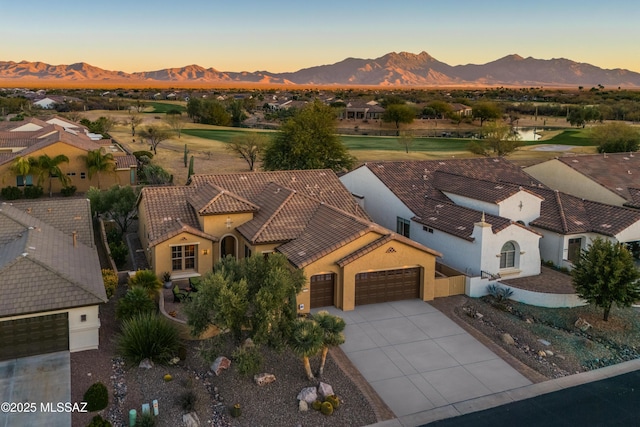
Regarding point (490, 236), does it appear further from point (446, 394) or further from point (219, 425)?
point (219, 425)

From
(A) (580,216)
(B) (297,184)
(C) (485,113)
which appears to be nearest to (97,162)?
(B) (297,184)

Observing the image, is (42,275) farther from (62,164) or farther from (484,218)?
(62,164)

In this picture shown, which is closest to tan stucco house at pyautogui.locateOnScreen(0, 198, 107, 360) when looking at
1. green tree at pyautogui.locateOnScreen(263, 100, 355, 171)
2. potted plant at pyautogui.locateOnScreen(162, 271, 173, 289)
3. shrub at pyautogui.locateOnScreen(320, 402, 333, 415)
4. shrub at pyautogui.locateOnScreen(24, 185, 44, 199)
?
potted plant at pyautogui.locateOnScreen(162, 271, 173, 289)

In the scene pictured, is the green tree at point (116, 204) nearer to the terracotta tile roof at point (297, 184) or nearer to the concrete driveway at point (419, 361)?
the terracotta tile roof at point (297, 184)

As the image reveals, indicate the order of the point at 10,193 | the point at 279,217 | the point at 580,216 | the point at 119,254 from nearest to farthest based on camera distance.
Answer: the point at 279,217 < the point at 119,254 < the point at 580,216 < the point at 10,193

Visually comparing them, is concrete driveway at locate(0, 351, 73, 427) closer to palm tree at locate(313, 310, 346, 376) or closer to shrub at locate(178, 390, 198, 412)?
shrub at locate(178, 390, 198, 412)

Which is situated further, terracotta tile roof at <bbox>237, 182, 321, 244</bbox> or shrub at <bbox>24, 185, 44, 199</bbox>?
shrub at <bbox>24, 185, 44, 199</bbox>
